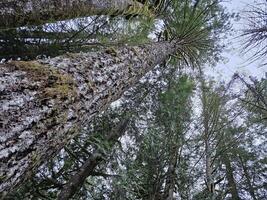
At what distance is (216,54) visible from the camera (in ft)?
25.5

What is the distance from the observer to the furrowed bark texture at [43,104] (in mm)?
1345

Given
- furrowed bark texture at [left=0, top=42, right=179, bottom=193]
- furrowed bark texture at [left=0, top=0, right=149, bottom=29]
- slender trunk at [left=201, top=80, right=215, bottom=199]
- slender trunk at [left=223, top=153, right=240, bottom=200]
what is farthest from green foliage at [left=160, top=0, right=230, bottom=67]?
slender trunk at [left=223, top=153, right=240, bottom=200]

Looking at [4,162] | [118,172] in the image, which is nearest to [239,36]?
[118,172]

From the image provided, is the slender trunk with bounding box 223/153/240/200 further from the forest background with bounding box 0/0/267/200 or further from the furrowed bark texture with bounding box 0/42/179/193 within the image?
the furrowed bark texture with bounding box 0/42/179/193

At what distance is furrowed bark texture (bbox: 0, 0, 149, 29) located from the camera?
3.28 meters

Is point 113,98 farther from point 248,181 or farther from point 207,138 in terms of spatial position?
point 248,181

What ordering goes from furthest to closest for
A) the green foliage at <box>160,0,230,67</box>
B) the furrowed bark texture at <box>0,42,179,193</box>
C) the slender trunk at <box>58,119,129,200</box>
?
the green foliage at <box>160,0,230,67</box>, the slender trunk at <box>58,119,129,200</box>, the furrowed bark texture at <box>0,42,179,193</box>

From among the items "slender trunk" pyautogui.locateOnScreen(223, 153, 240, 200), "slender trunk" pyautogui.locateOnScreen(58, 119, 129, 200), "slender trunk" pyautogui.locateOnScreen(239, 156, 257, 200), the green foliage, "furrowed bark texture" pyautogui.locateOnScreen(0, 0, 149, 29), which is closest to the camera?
"furrowed bark texture" pyautogui.locateOnScreen(0, 0, 149, 29)

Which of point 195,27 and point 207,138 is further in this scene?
point 207,138

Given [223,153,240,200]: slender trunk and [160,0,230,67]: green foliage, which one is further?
[223,153,240,200]: slender trunk

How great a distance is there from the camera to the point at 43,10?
3.50 metres

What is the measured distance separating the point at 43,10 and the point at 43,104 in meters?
2.24

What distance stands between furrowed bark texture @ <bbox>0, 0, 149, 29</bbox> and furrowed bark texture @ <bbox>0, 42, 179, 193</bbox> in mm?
1258

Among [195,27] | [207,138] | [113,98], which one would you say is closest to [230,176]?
[207,138]
